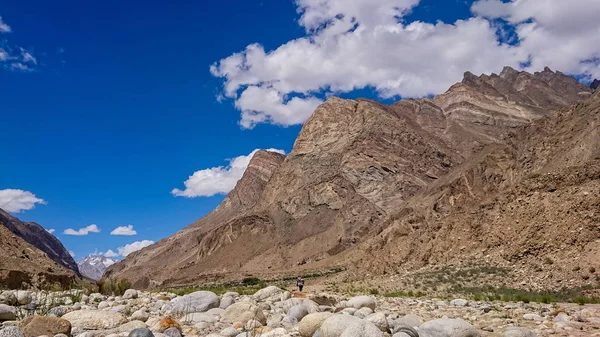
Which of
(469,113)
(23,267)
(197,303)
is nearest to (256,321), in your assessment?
(197,303)

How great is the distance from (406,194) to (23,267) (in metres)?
98.4

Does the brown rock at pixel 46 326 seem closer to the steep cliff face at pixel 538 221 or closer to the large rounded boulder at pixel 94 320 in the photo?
the large rounded boulder at pixel 94 320

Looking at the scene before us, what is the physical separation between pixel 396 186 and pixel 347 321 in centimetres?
11120

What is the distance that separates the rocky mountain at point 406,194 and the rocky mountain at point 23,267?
29731 millimetres

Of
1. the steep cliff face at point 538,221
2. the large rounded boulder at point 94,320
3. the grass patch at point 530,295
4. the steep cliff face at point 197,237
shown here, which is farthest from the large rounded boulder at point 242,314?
the steep cliff face at point 197,237

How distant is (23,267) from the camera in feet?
82.2

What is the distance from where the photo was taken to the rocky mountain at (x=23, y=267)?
77.4ft

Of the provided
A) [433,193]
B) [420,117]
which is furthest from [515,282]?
[420,117]

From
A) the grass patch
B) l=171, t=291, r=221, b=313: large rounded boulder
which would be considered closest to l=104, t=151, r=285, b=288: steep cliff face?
the grass patch

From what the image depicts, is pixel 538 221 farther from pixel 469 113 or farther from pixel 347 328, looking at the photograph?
pixel 469 113

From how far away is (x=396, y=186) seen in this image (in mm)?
118375

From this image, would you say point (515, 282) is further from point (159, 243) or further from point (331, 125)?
point (159, 243)

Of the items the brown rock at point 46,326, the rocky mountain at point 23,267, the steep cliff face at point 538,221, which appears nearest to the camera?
the brown rock at point 46,326

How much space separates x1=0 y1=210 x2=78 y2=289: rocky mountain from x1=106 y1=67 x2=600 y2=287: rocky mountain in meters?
29.7
